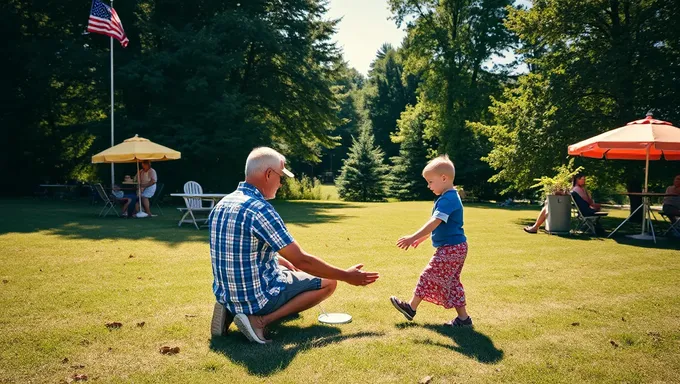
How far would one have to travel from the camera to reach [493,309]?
488 cm

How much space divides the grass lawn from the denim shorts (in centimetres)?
31

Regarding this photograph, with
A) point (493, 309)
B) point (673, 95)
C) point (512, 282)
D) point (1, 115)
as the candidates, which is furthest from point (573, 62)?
point (1, 115)

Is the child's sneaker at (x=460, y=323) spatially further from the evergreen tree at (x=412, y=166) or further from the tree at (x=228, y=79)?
the evergreen tree at (x=412, y=166)

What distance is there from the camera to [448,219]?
4355 millimetres

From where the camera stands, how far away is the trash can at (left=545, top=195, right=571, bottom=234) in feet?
39.3

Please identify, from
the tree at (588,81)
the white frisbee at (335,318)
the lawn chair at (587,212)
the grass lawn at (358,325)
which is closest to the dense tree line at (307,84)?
the tree at (588,81)

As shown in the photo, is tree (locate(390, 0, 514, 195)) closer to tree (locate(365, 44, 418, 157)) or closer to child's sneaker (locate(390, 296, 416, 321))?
tree (locate(365, 44, 418, 157))

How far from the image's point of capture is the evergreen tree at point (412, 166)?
3456cm

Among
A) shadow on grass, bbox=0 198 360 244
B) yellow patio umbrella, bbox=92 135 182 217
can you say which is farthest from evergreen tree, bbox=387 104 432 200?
yellow patio umbrella, bbox=92 135 182 217

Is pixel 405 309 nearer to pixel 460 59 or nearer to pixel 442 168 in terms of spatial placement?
pixel 442 168

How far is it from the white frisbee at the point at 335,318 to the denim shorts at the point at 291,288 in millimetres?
445

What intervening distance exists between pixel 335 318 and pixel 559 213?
377 inches

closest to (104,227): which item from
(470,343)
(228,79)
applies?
(470,343)

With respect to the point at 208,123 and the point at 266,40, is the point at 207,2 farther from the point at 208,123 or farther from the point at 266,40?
the point at 208,123
